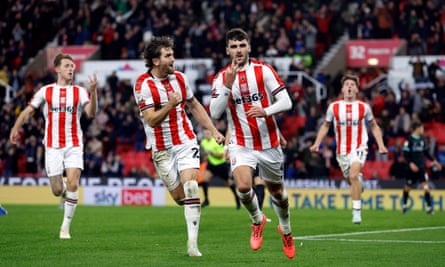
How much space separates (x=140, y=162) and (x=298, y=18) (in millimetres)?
7524

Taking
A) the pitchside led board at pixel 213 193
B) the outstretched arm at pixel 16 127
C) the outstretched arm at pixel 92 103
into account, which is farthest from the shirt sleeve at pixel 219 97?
the pitchside led board at pixel 213 193

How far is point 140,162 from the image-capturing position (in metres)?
30.5

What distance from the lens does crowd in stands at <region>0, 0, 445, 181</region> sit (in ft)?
91.4

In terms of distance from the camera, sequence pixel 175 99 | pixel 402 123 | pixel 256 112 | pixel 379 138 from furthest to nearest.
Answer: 1. pixel 402 123
2. pixel 379 138
3. pixel 175 99
4. pixel 256 112

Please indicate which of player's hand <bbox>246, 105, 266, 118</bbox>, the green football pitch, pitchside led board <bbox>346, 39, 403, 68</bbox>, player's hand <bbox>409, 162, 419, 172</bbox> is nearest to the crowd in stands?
pitchside led board <bbox>346, 39, 403, 68</bbox>

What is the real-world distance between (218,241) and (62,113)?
3.14 m

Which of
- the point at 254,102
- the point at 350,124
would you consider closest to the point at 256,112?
the point at 254,102

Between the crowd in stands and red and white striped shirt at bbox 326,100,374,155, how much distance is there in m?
7.57

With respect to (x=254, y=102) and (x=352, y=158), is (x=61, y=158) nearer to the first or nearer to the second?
(x=254, y=102)

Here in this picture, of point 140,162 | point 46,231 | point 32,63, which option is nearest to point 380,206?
point 140,162

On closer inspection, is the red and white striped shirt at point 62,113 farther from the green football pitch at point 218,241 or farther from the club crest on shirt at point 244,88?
the club crest on shirt at point 244,88

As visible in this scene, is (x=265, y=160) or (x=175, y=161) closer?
(x=265, y=160)

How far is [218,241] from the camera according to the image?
14.1m

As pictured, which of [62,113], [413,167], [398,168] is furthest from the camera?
[398,168]
